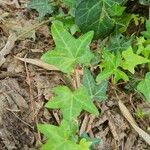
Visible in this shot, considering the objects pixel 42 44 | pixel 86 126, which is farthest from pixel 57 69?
pixel 86 126

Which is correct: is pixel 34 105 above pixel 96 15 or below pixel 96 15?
below

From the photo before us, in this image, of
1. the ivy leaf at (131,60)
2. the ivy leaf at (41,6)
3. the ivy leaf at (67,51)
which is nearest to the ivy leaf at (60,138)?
the ivy leaf at (67,51)

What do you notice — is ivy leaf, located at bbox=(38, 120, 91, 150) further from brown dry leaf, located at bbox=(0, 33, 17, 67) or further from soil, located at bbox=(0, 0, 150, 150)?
brown dry leaf, located at bbox=(0, 33, 17, 67)

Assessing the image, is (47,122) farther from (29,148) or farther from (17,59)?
(17,59)

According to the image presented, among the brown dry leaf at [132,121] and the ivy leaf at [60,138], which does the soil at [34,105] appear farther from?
the ivy leaf at [60,138]

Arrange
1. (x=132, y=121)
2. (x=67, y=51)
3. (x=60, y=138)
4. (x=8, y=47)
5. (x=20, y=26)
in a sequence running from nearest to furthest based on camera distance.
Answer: (x=60, y=138) → (x=67, y=51) → (x=132, y=121) → (x=8, y=47) → (x=20, y=26)

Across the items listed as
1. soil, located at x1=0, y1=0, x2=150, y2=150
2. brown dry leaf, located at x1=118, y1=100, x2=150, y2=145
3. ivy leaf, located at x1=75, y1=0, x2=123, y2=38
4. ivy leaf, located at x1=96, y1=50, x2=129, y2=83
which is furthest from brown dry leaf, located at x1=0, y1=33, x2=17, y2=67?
brown dry leaf, located at x1=118, y1=100, x2=150, y2=145

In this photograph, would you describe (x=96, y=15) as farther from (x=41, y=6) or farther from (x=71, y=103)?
(x=71, y=103)

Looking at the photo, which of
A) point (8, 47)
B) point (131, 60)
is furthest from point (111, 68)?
point (8, 47)
